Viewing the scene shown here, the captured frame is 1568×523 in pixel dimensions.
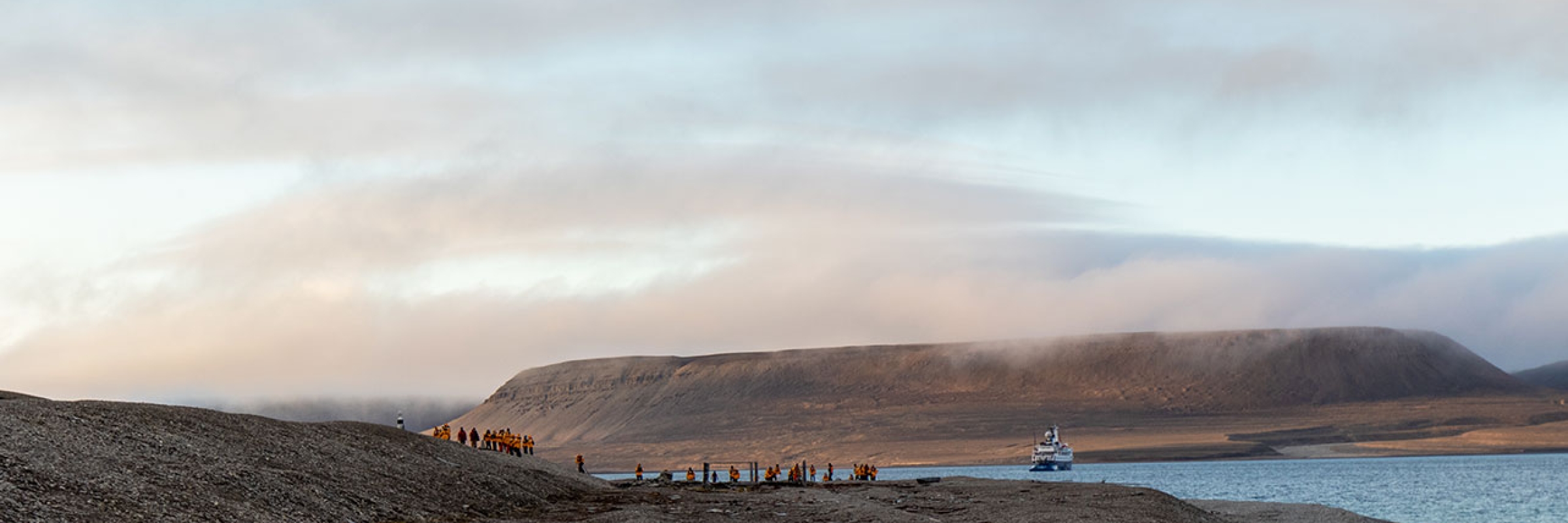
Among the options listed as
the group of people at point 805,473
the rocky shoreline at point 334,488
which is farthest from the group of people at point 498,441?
the group of people at point 805,473

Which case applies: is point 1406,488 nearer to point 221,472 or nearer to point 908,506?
point 908,506

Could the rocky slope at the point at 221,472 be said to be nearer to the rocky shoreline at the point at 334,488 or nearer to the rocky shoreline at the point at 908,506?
the rocky shoreline at the point at 334,488

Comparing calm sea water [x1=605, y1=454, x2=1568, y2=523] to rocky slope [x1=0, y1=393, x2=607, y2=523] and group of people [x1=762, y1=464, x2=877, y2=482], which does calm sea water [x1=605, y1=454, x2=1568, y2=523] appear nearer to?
group of people [x1=762, y1=464, x2=877, y2=482]

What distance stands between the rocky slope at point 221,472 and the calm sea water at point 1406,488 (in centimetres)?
5291

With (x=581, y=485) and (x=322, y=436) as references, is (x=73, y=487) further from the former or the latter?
(x=581, y=485)

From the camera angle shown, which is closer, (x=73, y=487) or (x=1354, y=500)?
(x=73, y=487)

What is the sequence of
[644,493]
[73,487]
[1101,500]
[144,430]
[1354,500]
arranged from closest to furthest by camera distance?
[73,487]
[144,430]
[644,493]
[1101,500]
[1354,500]

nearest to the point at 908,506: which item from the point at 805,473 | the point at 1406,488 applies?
the point at 805,473

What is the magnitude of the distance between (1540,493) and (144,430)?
9796 cm

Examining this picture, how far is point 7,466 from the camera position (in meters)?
30.1

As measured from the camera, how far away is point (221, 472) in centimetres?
3475

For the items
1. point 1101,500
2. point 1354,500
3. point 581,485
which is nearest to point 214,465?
point 581,485

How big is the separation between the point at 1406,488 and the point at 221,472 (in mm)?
108620

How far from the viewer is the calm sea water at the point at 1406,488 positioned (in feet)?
276
